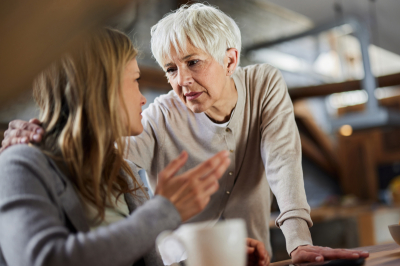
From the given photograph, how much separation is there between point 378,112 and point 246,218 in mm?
3464

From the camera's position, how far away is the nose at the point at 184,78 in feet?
4.53

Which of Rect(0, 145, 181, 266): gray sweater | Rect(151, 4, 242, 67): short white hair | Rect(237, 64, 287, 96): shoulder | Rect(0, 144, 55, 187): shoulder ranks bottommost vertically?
Rect(0, 145, 181, 266): gray sweater

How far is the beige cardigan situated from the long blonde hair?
22.8 inches

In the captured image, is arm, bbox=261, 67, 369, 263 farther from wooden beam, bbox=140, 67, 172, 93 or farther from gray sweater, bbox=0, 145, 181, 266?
wooden beam, bbox=140, 67, 172, 93

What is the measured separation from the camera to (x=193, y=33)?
1387mm

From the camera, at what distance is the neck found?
154 cm

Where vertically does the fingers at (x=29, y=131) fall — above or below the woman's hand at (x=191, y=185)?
above

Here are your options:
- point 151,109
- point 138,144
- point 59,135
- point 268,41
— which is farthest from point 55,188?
point 268,41

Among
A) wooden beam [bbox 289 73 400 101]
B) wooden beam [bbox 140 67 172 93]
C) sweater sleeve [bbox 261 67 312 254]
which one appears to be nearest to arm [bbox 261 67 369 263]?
sweater sleeve [bbox 261 67 312 254]

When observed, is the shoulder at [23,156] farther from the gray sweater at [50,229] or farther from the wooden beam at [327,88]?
the wooden beam at [327,88]

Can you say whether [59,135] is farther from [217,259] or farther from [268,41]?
[268,41]

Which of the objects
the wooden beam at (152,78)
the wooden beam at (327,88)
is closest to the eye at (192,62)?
the wooden beam at (152,78)

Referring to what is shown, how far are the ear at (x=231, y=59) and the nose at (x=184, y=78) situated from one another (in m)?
0.20

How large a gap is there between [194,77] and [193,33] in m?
0.14
